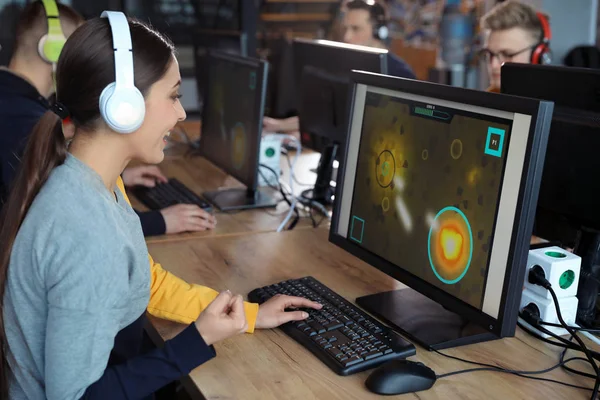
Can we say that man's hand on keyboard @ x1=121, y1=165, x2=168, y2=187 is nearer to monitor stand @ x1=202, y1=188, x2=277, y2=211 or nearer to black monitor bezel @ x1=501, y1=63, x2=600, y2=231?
monitor stand @ x1=202, y1=188, x2=277, y2=211

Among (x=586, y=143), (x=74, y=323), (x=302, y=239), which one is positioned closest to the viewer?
(x=74, y=323)

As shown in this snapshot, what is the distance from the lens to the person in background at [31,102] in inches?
70.7

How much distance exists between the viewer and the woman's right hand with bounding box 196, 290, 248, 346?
1.08m

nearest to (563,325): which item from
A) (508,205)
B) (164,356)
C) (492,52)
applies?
(508,205)

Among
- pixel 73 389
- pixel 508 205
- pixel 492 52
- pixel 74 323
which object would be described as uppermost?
pixel 492 52

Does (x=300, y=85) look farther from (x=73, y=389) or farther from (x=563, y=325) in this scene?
(x=73, y=389)

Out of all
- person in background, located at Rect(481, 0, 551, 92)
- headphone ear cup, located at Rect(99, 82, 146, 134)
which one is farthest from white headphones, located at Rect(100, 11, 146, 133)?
person in background, located at Rect(481, 0, 551, 92)

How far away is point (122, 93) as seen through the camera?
103 centimetres

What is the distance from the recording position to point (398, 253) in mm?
1268

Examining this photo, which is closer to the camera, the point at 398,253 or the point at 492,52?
the point at 398,253

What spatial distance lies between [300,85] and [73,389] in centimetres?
163

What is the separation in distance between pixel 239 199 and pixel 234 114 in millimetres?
262

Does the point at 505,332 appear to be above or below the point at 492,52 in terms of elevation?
below

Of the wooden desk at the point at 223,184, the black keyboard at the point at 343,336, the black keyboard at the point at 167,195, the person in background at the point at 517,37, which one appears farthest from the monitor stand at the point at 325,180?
the person in background at the point at 517,37
